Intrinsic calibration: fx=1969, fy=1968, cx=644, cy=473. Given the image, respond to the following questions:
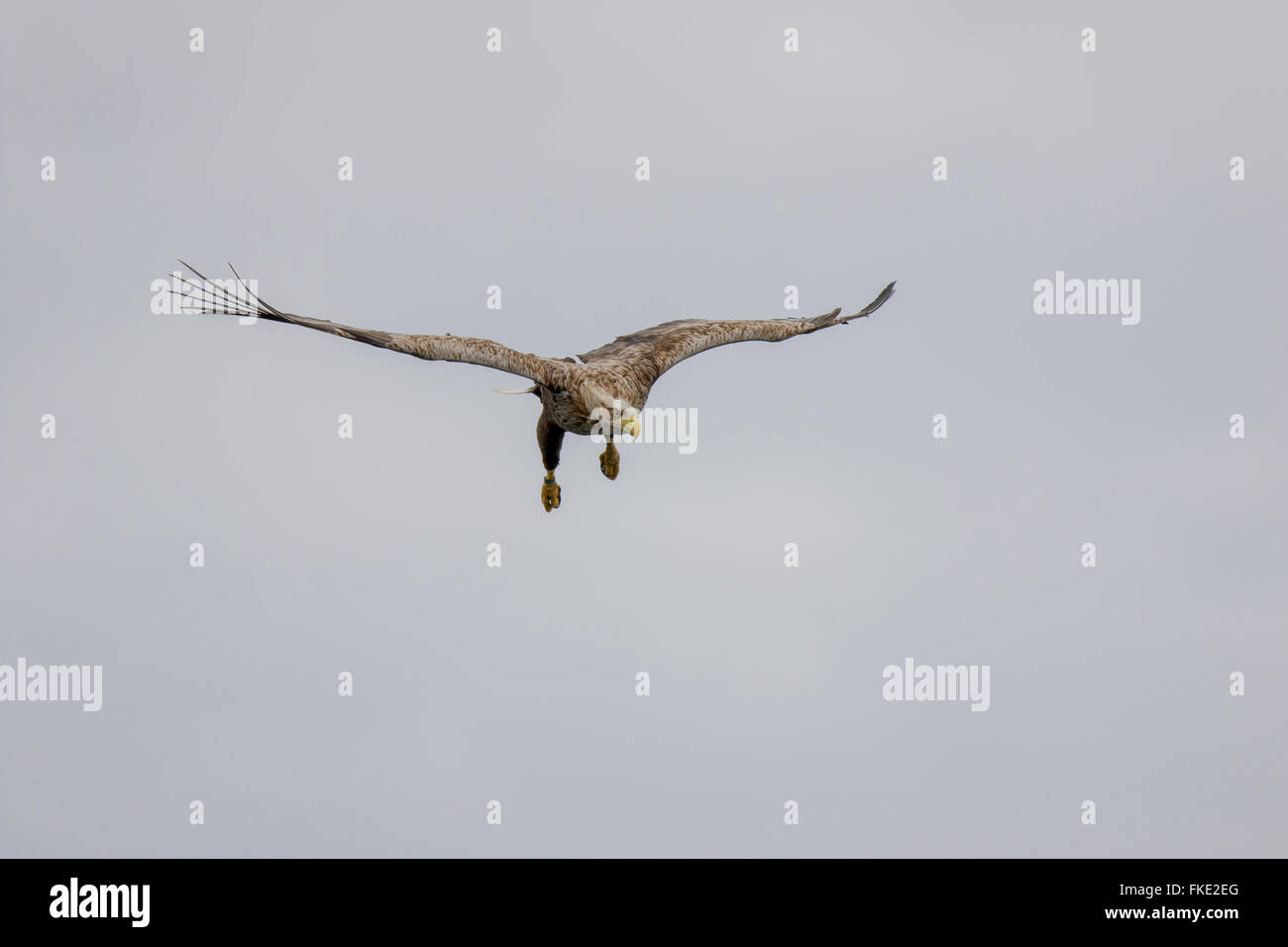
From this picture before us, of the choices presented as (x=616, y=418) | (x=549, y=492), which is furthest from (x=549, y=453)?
(x=616, y=418)

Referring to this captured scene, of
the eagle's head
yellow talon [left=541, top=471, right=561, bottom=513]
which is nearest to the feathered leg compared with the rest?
yellow talon [left=541, top=471, right=561, bottom=513]

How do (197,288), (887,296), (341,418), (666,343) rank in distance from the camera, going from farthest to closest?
(341,418)
(887,296)
(666,343)
(197,288)

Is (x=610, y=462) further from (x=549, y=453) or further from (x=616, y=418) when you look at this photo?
(x=549, y=453)

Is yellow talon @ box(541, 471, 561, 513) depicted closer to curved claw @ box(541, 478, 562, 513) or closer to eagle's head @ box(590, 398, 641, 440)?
curved claw @ box(541, 478, 562, 513)

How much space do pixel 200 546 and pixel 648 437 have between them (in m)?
19.5

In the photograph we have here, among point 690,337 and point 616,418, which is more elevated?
point 690,337

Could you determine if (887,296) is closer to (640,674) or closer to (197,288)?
(640,674)

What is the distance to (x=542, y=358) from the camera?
40.6 metres

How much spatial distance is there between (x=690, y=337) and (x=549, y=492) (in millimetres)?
4717

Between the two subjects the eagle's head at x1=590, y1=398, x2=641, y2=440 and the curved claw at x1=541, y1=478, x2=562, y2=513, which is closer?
the eagle's head at x1=590, y1=398, x2=641, y2=440

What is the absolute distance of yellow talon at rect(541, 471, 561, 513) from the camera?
145 feet

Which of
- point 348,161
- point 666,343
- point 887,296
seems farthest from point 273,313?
point 887,296

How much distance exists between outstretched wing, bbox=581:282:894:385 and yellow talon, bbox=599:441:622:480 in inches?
107

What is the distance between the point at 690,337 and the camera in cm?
4344
